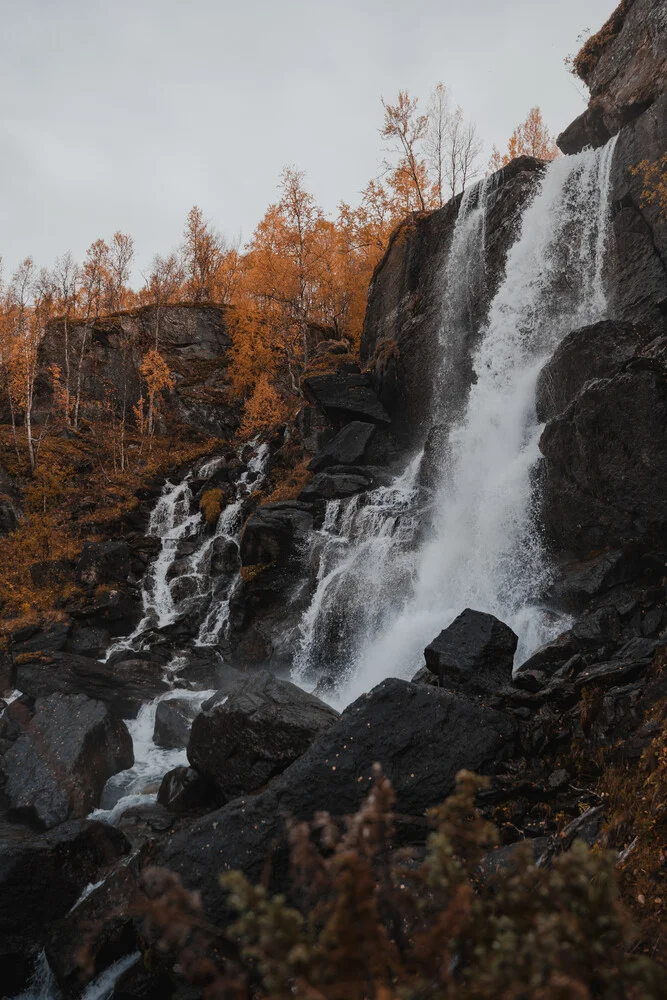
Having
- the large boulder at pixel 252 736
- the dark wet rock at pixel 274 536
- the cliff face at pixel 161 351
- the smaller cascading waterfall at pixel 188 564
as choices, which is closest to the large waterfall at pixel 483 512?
the dark wet rock at pixel 274 536

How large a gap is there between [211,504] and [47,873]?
16.9 metres

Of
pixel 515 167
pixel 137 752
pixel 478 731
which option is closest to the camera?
pixel 478 731

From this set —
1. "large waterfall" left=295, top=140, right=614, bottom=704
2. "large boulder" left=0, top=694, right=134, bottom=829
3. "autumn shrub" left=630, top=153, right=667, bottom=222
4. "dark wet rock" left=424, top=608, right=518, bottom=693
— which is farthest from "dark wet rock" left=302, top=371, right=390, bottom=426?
"large boulder" left=0, top=694, right=134, bottom=829

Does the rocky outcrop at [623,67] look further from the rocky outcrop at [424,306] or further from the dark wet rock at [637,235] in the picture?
the rocky outcrop at [424,306]

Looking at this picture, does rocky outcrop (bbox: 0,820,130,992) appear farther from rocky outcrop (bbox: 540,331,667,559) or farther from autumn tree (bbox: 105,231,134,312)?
autumn tree (bbox: 105,231,134,312)

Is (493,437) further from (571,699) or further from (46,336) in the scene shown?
(46,336)

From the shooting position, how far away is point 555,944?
152 cm

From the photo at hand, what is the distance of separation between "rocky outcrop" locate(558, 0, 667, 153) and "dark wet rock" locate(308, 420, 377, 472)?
13.5m

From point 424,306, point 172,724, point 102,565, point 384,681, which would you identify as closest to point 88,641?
point 102,565

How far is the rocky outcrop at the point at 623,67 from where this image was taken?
55.6ft

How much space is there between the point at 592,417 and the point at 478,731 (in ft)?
26.9

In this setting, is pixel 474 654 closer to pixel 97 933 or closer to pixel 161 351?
pixel 97 933

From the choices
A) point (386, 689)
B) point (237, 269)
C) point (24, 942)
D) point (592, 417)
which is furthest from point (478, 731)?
point (237, 269)

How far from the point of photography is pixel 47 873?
7363 millimetres
